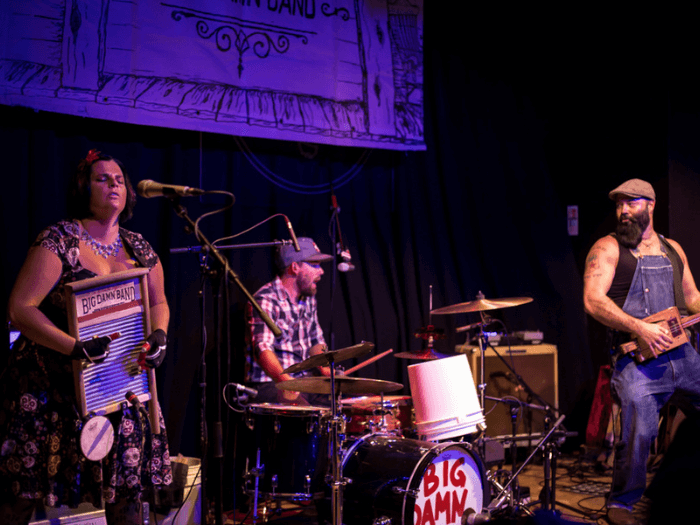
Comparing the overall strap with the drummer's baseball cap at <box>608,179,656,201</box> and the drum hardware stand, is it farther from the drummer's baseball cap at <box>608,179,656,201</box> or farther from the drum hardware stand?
the drum hardware stand

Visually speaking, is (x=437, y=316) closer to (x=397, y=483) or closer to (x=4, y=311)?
(x=397, y=483)

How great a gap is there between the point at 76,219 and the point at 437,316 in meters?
3.51

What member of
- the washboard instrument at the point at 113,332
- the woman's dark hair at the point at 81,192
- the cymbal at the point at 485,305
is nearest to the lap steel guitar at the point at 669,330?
the cymbal at the point at 485,305

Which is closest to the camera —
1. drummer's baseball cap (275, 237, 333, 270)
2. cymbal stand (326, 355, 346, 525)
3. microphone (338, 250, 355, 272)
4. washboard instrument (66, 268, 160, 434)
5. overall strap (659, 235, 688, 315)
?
washboard instrument (66, 268, 160, 434)

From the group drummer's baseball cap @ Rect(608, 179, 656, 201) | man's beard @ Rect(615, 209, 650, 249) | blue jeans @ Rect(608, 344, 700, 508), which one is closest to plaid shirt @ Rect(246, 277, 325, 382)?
blue jeans @ Rect(608, 344, 700, 508)

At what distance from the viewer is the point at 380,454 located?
12.0 feet

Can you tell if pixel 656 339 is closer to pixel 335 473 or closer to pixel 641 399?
pixel 641 399

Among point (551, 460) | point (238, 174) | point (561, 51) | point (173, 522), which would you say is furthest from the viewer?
point (561, 51)

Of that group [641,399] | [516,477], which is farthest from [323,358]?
[641,399]

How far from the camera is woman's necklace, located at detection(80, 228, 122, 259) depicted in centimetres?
322

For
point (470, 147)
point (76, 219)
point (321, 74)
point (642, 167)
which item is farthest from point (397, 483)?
point (642, 167)

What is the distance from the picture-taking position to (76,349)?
287 centimetres

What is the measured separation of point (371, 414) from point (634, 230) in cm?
218

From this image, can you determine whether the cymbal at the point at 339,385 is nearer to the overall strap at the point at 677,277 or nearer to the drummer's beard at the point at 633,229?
the drummer's beard at the point at 633,229
